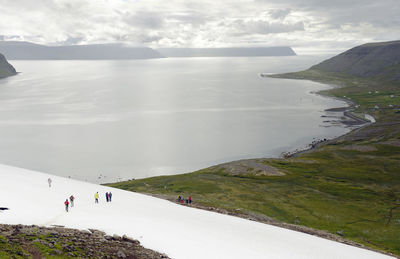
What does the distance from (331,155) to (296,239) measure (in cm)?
8965

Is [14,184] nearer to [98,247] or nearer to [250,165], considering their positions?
[98,247]

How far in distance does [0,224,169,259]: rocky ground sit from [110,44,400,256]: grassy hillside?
119 feet

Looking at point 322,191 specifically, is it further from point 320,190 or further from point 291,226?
point 291,226

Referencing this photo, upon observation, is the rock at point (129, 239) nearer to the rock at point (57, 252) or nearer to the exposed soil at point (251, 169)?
the rock at point (57, 252)

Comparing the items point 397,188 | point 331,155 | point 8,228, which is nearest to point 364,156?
point 331,155

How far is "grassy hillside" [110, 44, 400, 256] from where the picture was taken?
6694 cm

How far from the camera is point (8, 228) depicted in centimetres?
3150

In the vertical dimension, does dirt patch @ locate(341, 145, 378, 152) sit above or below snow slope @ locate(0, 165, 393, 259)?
below

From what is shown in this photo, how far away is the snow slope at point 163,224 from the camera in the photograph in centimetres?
3772

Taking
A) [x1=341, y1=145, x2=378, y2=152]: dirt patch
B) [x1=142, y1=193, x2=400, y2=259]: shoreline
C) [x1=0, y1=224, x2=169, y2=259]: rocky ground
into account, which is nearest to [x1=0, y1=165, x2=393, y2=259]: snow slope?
[x1=0, y1=224, x2=169, y2=259]: rocky ground

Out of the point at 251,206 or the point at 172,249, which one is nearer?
the point at 172,249

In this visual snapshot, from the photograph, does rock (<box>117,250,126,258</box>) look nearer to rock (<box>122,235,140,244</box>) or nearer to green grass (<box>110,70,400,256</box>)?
rock (<box>122,235,140,244</box>)

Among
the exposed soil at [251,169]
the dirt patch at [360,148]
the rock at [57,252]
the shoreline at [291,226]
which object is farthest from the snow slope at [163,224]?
the dirt patch at [360,148]

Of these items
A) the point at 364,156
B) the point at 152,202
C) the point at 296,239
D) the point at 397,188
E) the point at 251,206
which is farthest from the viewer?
the point at 364,156
